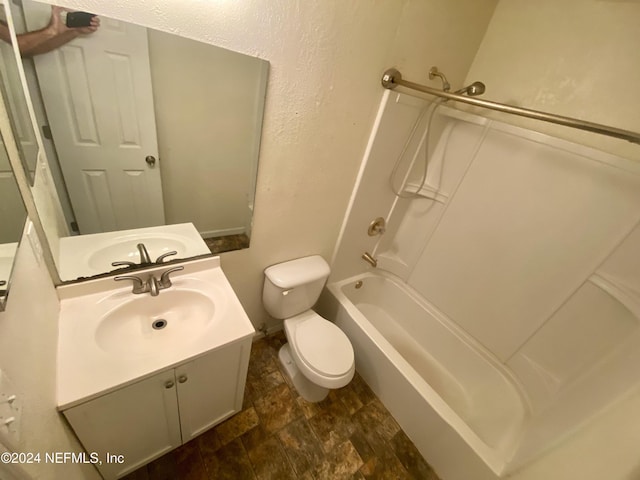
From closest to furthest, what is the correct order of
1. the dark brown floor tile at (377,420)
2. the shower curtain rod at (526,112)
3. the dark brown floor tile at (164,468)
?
1. the shower curtain rod at (526,112)
2. the dark brown floor tile at (164,468)
3. the dark brown floor tile at (377,420)

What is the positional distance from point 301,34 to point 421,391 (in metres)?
1.63

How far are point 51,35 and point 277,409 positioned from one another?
171 centimetres

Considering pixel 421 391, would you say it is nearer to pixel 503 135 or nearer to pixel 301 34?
pixel 503 135

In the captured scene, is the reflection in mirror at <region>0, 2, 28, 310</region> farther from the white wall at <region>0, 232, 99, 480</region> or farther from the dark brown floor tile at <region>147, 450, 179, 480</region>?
the dark brown floor tile at <region>147, 450, 179, 480</region>

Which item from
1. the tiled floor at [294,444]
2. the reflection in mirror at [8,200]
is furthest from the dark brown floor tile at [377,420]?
the reflection in mirror at [8,200]

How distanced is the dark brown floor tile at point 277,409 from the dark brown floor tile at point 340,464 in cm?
25

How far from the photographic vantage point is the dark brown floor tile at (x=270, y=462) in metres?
1.21

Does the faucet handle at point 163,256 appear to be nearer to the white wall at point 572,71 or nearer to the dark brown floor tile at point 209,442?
the dark brown floor tile at point 209,442

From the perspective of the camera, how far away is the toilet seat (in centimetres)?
131

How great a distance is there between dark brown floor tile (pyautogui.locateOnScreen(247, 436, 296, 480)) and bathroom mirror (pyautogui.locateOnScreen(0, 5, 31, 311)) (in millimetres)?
1230

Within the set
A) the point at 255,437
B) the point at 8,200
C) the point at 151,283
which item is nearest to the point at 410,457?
the point at 255,437

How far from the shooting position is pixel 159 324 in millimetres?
1052

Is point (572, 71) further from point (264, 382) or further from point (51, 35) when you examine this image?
point (264, 382)

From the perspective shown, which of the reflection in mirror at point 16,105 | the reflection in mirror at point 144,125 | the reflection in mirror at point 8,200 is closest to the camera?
the reflection in mirror at point 8,200
